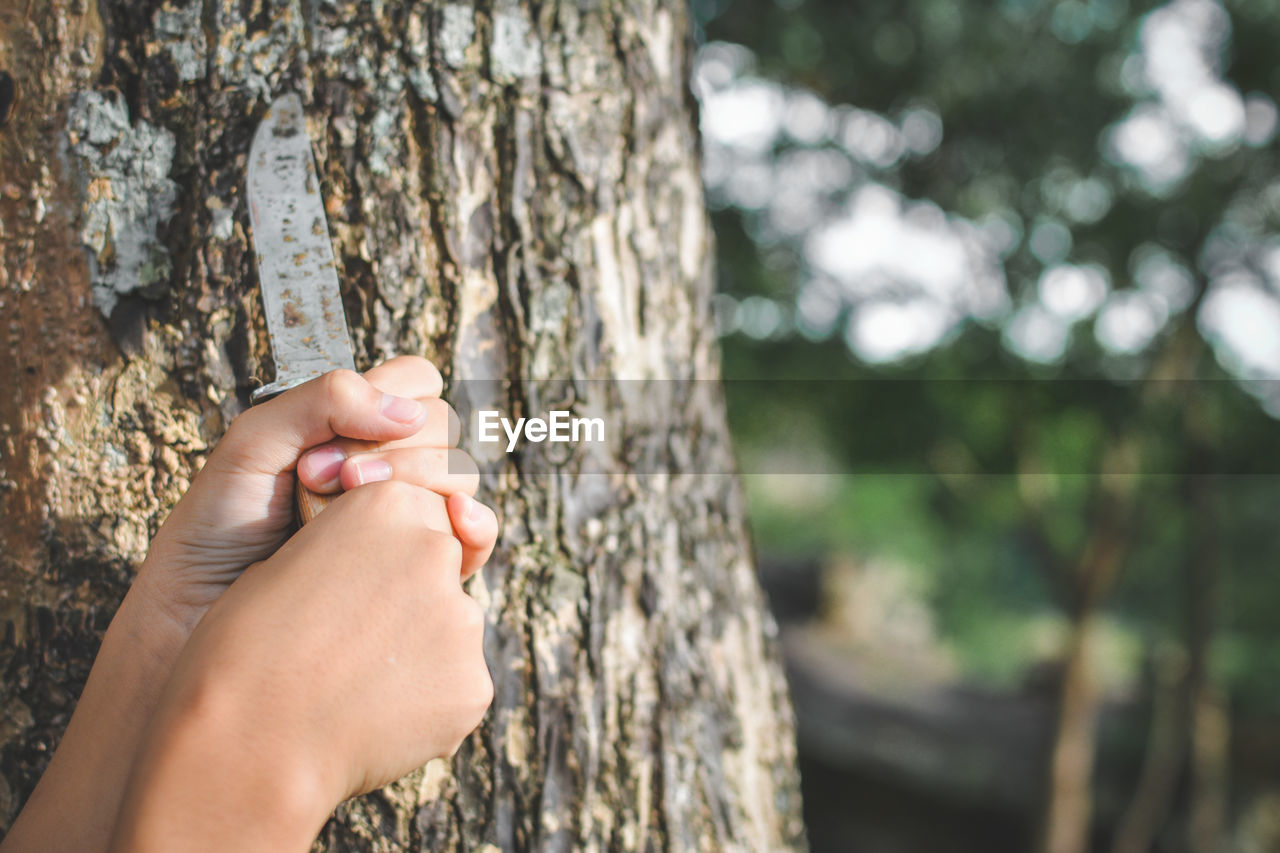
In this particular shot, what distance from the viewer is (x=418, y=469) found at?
1021 millimetres

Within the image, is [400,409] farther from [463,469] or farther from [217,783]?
[217,783]

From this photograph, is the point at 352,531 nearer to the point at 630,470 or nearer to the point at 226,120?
the point at 630,470

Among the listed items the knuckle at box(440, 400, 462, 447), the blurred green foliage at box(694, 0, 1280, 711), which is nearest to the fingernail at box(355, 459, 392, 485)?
the knuckle at box(440, 400, 462, 447)

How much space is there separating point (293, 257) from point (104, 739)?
2.27 ft

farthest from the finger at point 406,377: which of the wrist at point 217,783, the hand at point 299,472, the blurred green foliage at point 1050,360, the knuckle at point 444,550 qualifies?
the blurred green foliage at point 1050,360

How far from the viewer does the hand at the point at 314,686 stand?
2.59 feet

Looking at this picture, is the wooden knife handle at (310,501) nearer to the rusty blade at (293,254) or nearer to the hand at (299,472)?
the hand at (299,472)

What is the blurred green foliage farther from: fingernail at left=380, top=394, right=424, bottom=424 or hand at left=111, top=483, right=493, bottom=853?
hand at left=111, top=483, right=493, bottom=853

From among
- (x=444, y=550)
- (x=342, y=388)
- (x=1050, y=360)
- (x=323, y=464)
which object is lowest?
(x=1050, y=360)

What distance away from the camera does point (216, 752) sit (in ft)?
2.62

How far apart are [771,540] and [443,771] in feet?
34.6

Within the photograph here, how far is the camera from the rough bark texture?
46.3 inches

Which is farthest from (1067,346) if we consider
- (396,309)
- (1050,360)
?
(396,309)

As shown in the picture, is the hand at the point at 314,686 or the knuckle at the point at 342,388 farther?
the knuckle at the point at 342,388
